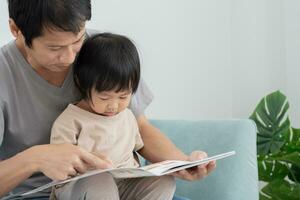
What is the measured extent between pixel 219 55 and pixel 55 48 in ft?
5.25

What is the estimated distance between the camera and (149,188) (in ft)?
4.27

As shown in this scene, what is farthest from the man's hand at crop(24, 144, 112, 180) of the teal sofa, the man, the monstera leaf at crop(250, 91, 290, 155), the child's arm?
the monstera leaf at crop(250, 91, 290, 155)

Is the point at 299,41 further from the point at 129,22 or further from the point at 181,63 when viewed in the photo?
the point at 129,22

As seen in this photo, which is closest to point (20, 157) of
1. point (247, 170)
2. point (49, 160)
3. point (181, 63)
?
point (49, 160)

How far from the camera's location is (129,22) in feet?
7.66

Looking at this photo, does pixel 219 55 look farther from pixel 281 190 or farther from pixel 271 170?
pixel 281 190

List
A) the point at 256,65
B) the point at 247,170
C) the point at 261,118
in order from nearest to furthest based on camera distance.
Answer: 1. the point at 247,170
2. the point at 261,118
3. the point at 256,65

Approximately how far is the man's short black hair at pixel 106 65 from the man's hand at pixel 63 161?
0.23 meters

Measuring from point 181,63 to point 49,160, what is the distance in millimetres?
1512

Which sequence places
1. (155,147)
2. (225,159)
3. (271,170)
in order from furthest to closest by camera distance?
1. (271,170)
2. (225,159)
3. (155,147)

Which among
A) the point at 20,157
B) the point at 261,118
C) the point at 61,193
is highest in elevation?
the point at 20,157

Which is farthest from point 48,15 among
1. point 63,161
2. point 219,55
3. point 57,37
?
point 219,55

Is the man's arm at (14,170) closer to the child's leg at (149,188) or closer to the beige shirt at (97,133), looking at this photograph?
the beige shirt at (97,133)

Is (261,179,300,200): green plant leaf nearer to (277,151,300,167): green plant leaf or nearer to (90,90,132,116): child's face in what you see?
(277,151,300,167): green plant leaf
